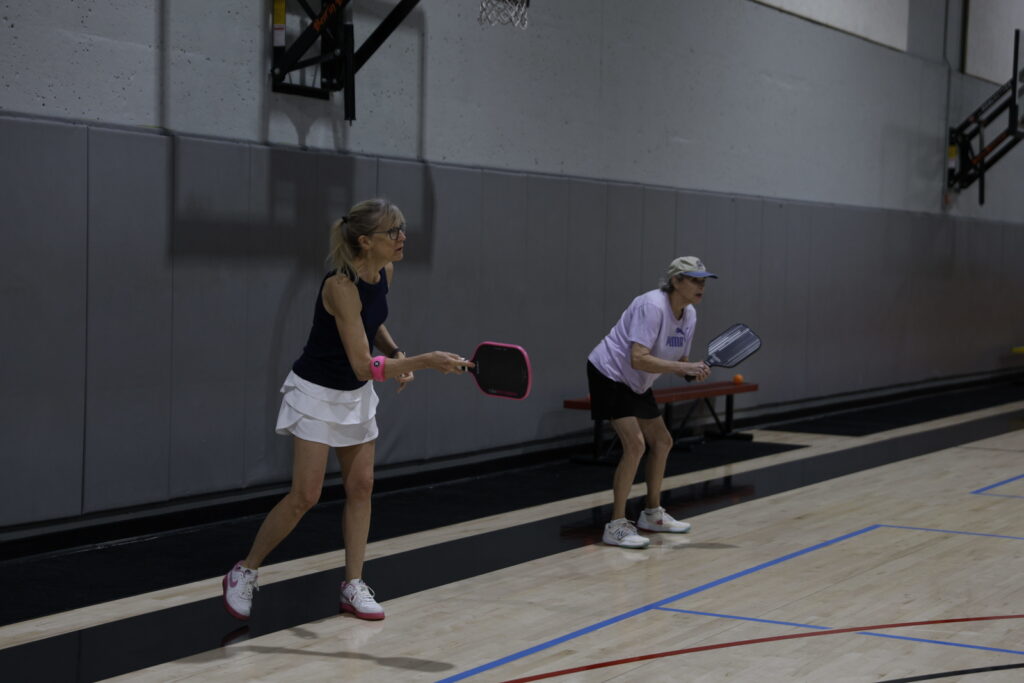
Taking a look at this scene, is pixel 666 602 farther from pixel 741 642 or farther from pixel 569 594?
pixel 741 642

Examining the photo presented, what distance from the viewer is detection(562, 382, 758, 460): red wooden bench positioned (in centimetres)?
1036

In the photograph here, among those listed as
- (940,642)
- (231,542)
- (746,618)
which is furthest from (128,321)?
(940,642)

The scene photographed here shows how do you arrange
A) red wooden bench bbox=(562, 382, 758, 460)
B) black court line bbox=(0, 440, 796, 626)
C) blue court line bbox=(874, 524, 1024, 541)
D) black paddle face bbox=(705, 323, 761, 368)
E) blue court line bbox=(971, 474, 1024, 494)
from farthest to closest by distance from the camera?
red wooden bench bbox=(562, 382, 758, 460), blue court line bbox=(971, 474, 1024, 494), blue court line bbox=(874, 524, 1024, 541), black paddle face bbox=(705, 323, 761, 368), black court line bbox=(0, 440, 796, 626)

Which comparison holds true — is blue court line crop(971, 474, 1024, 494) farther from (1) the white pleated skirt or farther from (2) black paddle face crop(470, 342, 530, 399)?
(1) the white pleated skirt

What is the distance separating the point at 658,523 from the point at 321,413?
2868 millimetres

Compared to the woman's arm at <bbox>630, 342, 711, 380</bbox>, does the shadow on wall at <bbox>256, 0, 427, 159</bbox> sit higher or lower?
higher

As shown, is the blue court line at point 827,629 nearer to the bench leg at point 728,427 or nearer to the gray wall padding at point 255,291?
the gray wall padding at point 255,291

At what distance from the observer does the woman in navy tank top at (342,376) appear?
16.6 ft

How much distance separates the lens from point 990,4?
17578mm

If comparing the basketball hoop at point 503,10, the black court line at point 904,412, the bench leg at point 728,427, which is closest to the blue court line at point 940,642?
the basketball hoop at point 503,10

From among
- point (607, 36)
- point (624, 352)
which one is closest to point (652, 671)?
point (624, 352)

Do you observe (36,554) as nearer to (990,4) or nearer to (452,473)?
(452,473)

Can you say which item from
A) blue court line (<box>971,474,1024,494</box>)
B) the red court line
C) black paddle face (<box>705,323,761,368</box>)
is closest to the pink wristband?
the red court line

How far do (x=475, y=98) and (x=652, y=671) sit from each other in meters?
→ 5.56
